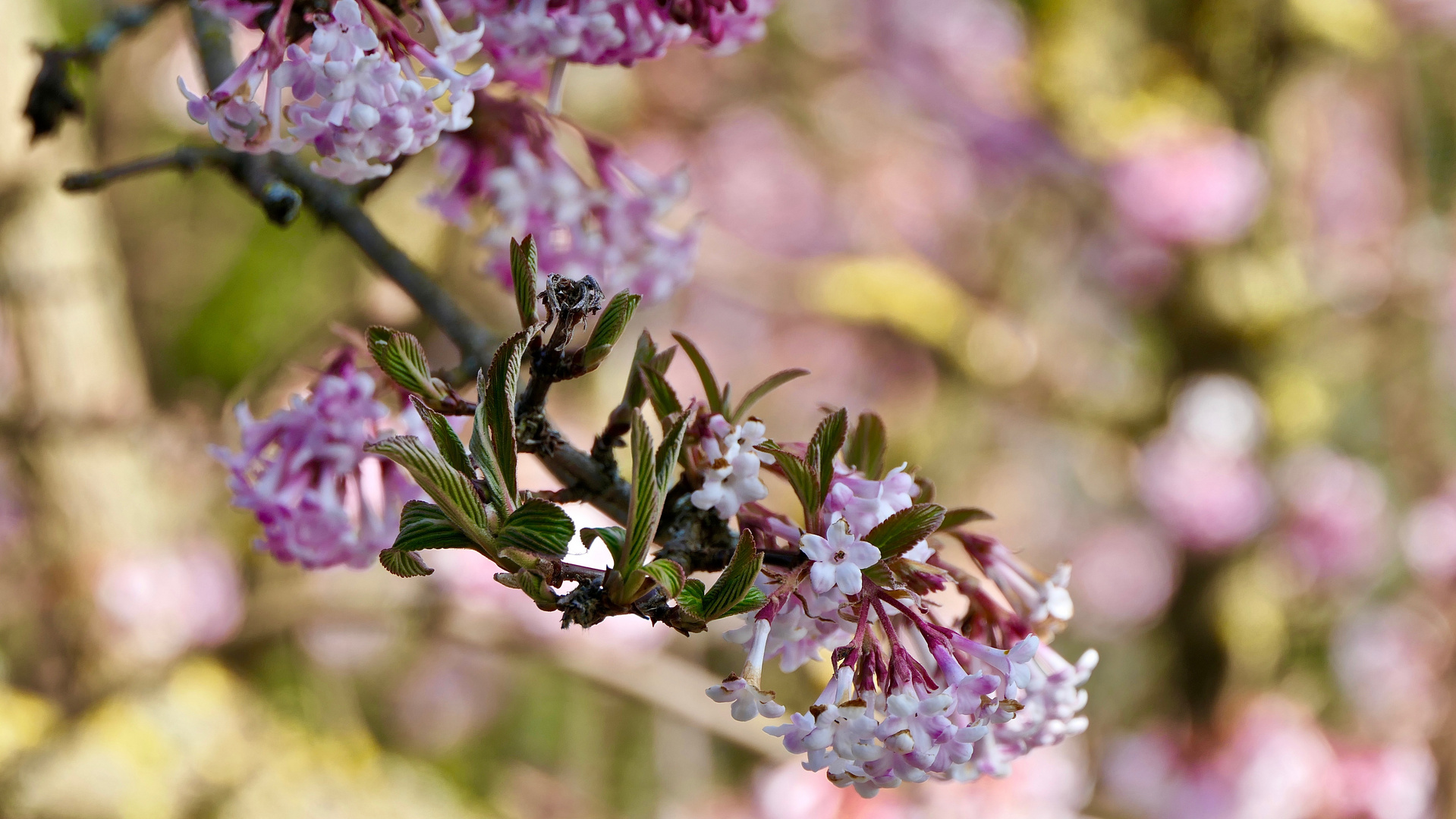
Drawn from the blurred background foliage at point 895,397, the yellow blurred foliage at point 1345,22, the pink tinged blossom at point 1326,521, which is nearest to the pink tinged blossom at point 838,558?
the blurred background foliage at point 895,397

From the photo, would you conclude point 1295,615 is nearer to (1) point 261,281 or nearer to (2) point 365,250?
(1) point 261,281

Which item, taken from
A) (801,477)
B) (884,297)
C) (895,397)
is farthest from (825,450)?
(895,397)

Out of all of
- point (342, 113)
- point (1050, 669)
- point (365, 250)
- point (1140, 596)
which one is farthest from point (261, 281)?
point (1140, 596)

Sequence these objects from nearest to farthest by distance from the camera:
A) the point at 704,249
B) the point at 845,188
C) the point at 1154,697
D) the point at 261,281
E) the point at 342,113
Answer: the point at 342,113 → the point at 261,281 → the point at 704,249 → the point at 1154,697 → the point at 845,188

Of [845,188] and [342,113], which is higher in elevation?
[342,113]

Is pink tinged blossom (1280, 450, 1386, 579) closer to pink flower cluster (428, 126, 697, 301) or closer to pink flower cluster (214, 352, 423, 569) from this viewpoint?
pink flower cluster (428, 126, 697, 301)

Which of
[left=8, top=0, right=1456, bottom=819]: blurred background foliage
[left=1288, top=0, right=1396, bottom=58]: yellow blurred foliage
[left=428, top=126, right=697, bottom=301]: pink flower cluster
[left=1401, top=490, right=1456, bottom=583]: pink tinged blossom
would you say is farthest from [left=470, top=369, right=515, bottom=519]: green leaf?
[left=1401, top=490, right=1456, bottom=583]: pink tinged blossom

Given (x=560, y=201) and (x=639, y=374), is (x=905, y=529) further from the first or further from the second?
(x=560, y=201)

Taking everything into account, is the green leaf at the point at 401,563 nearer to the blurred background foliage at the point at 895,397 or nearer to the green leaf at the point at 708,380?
the green leaf at the point at 708,380
